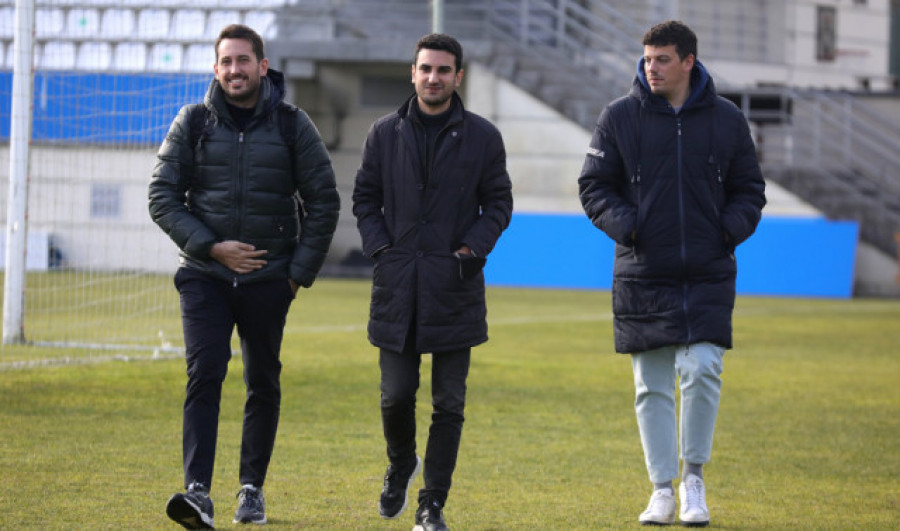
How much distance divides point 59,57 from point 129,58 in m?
1.64

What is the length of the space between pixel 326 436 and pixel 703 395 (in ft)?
10.0

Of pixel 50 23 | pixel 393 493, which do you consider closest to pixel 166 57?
pixel 50 23

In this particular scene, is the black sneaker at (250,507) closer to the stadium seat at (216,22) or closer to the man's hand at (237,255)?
the man's hand at (237,255)

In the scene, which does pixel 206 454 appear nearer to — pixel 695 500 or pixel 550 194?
pixel 695 500

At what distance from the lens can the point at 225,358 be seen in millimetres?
5922

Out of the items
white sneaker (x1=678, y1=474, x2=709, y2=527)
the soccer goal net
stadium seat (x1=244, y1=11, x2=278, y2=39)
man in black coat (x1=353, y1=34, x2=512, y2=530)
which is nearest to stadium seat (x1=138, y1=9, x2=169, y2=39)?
the soccer goal net

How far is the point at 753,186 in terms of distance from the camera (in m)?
6.31

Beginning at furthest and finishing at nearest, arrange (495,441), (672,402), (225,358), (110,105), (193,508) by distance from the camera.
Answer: (110,105)
(495,441)
(672,402)
(225,358)
(193,508)

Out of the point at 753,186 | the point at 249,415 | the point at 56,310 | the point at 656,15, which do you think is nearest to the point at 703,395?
the point at 753,186

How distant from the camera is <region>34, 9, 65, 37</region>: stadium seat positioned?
56.2 feet

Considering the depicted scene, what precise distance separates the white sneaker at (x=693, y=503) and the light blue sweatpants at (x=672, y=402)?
0.07 metres

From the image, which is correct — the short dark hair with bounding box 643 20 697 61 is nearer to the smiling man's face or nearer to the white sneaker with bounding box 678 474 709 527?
the smiling man's face

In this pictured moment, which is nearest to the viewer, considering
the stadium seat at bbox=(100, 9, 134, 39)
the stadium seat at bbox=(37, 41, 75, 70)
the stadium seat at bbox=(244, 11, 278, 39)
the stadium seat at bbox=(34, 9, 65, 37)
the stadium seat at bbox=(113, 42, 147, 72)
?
the stadium seat at bbox=(34, 9, 65, 37)

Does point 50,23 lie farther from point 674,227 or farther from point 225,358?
point 674,227
